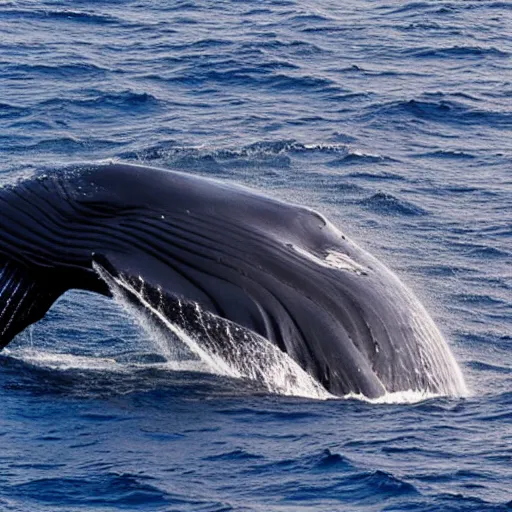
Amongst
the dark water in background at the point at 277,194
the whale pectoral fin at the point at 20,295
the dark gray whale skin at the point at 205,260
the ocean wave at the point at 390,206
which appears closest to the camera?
the dark water in background at the point at 277,194

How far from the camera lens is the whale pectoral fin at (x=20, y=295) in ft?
58.0

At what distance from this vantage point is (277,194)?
103 ft

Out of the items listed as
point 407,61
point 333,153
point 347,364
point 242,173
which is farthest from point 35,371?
point 407,61

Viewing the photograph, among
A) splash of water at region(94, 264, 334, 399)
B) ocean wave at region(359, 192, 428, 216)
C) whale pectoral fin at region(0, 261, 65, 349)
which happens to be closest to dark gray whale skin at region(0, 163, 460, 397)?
whale pectoral fin at region(0, 261, 65, 349)

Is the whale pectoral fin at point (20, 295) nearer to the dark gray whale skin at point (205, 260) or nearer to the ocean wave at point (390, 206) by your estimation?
the dark gray whale skin at point (205, 260)

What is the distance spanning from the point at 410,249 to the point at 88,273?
11903 mm

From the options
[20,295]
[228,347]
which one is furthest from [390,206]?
[20,295]

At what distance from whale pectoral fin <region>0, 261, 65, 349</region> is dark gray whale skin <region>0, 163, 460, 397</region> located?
1 cm

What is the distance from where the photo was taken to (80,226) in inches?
693

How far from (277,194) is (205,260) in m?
13.9

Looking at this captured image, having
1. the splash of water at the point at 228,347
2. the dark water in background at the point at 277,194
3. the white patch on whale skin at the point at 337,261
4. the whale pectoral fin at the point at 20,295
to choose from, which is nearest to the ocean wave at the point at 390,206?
the dark water in background at the point at 277,194

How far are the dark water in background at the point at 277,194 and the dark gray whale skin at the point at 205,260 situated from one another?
2.85 feet

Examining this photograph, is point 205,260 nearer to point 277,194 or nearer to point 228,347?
point 228,347

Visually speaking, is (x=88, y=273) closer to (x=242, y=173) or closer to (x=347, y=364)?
(x=347, y=364)
